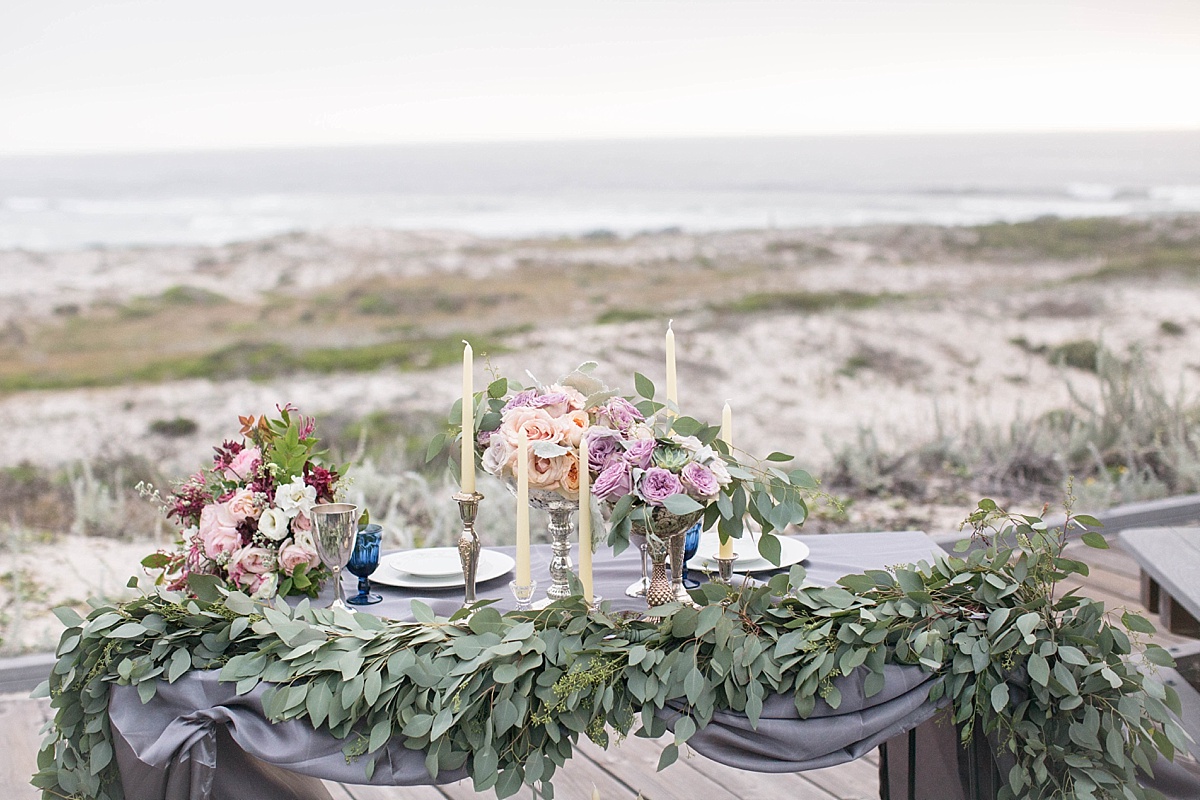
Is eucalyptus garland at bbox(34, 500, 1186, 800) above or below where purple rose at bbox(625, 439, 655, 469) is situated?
below

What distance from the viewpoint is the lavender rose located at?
122 cm

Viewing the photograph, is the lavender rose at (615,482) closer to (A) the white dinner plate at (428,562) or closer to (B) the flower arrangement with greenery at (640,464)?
(B) the flower arrangement with greenery at (640,464)

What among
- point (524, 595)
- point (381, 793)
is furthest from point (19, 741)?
point (524, 595)

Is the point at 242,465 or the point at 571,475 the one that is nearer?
the point at 571,475

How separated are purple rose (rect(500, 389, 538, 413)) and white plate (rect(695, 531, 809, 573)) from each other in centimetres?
37

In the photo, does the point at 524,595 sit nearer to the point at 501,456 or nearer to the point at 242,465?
the point at 501,456

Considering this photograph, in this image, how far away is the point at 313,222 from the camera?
18094 mm

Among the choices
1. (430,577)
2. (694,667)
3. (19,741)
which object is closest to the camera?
(694,667)

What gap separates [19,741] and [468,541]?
1.35 m

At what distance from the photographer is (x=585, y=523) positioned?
1.31 meters

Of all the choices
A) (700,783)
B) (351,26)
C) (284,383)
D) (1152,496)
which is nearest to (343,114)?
(351,26)

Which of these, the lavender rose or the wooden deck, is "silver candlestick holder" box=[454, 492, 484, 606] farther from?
the wooden deck

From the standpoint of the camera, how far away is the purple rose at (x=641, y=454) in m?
1.23

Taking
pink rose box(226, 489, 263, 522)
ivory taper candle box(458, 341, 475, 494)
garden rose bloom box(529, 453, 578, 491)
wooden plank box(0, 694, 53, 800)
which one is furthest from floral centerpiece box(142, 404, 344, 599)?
wooden plank box(0, 694, 53, 800)
